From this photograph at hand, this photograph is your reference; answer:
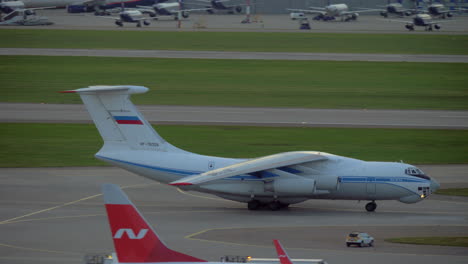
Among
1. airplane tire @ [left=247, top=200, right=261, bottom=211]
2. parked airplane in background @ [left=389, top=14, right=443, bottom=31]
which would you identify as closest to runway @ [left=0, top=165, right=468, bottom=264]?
airplane tire @ [left=247, top=200, right=261, bottom=211]

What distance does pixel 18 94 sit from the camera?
67.9m

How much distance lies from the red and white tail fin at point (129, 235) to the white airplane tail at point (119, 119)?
634 inches

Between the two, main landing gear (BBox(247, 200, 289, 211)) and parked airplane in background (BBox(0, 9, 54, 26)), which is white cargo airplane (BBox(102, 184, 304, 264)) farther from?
parked airplane in background (BBox(0, 9, 54, 26))

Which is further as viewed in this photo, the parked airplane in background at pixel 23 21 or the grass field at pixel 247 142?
the parked airplane in background at pixel 23 21

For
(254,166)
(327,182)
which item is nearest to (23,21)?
(254,166)

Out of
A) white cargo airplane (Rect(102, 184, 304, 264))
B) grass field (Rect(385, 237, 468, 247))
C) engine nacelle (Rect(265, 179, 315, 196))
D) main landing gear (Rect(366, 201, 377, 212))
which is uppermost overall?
white cargo airplane (Rect(102, 184, 304, 264))

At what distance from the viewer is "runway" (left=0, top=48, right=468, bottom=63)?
9506 centimetres

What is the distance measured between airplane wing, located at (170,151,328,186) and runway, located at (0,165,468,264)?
5.61ft

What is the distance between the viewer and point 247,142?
48312 millimetres

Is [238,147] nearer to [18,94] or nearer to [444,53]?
[18,94]

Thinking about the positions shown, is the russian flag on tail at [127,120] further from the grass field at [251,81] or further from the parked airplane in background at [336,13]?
the parked airplane in background at [336,13]

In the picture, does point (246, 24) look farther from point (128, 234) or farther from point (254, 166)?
point (128, 234)

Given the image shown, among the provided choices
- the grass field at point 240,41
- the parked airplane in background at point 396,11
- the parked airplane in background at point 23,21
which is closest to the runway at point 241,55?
the grass field at point 240,41

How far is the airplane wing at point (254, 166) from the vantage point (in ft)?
106
